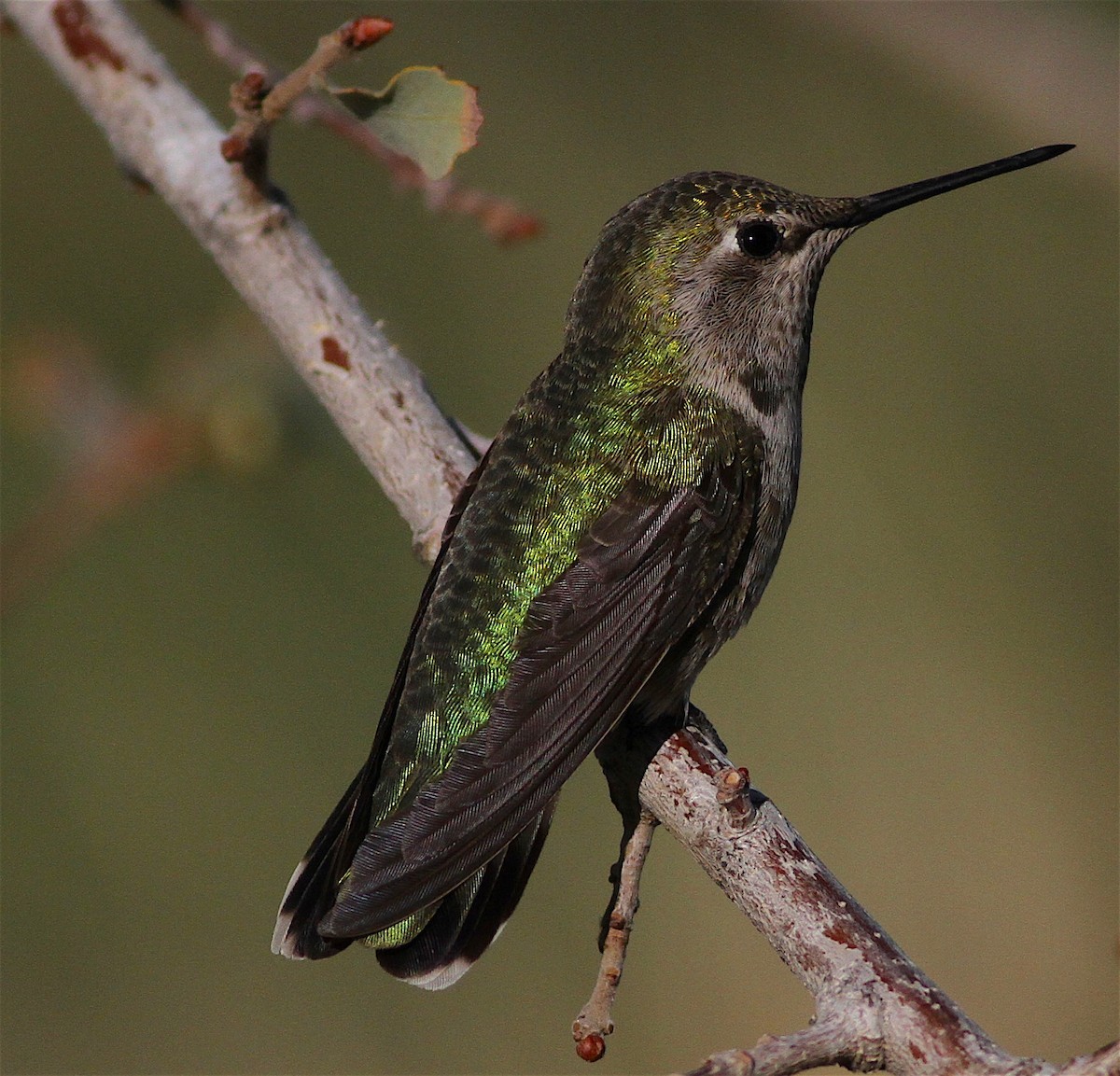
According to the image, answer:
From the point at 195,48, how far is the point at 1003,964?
5.20 meters

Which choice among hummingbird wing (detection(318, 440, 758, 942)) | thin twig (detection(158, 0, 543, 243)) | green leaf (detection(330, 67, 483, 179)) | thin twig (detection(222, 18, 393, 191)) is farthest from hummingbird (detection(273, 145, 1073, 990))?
thin twig (detection(222, 18, 393, 191))

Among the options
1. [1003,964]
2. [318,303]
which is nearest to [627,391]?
[318,303]

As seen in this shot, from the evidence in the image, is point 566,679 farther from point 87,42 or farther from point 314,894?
point 87,42

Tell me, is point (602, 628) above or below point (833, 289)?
below

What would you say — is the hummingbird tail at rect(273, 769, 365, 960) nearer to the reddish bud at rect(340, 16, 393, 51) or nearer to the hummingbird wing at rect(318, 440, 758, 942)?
the hummingbird wing at rect(318, 440, 758, 942)

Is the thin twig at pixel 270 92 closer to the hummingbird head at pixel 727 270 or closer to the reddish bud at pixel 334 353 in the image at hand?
the reddish bud at pixel 334 353

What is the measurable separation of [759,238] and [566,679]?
3.53 ft

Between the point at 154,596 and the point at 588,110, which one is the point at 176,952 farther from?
the point at 588,110

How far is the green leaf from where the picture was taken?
7.76 feet

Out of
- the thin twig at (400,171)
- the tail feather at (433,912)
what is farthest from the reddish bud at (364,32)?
the tail feather at (433,912)

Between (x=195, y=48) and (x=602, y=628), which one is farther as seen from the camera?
(x=195, y=48)

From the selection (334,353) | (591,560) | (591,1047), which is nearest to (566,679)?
(591,560)

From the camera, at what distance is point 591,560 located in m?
2.53

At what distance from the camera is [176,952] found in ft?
15.7
